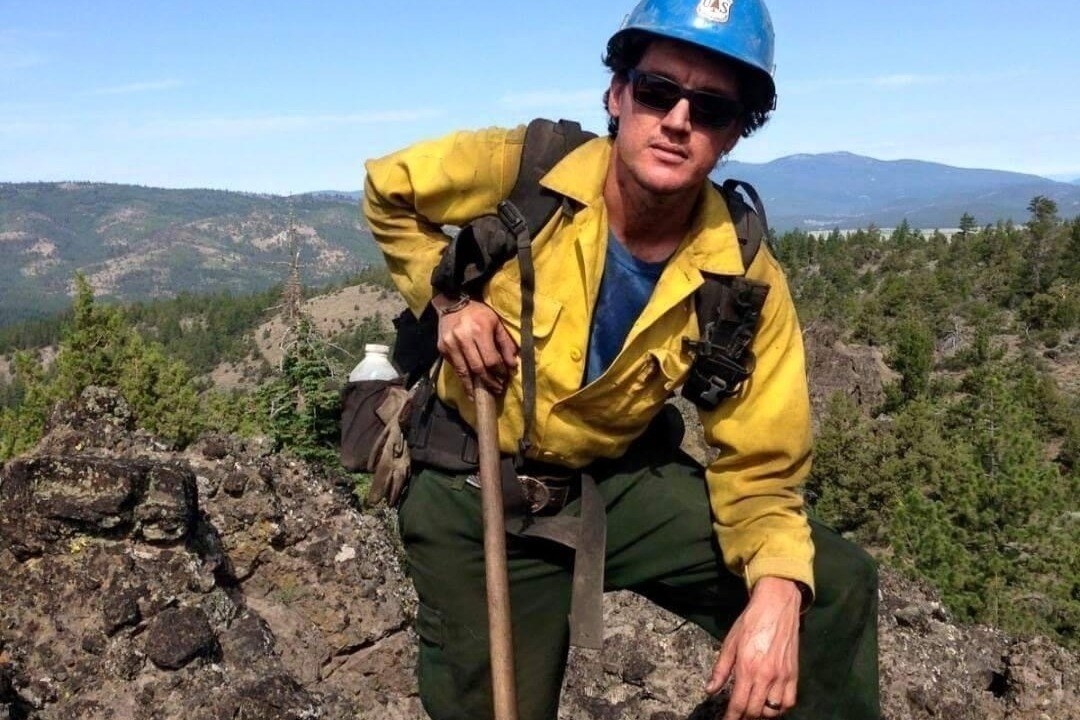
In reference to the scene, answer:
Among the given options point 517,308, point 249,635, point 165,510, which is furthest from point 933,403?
point 517,308

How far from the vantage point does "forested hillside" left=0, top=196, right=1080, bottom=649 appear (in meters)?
20.4

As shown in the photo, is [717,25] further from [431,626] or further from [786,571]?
[431,626]

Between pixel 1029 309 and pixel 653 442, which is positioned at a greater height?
pixel 653 442

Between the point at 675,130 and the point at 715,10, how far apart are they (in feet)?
1.29

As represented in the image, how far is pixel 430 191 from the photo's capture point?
326 centimetres

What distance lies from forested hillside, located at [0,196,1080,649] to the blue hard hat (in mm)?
1009

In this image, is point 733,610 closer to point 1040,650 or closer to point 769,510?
point 769,510

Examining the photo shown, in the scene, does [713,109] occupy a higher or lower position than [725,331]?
higher

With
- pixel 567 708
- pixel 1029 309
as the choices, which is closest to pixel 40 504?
pixel 567 708

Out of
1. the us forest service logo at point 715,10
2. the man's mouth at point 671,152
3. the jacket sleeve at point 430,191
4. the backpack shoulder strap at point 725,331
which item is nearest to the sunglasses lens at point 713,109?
the man's mouth at point 671,152

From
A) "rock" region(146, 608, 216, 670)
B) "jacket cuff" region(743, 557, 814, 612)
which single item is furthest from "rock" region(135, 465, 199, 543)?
"jacket cuff" region(743, 557, 814, 612)

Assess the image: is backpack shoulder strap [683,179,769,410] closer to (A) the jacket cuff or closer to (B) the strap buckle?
(A) the jacket cuff

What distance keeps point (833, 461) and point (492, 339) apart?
29.0 metres

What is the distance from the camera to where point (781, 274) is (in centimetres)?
334
